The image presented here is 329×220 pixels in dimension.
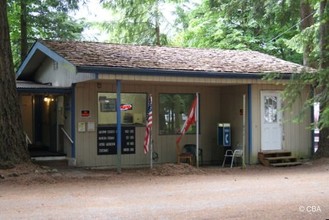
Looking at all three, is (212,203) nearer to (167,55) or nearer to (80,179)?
(80,179)

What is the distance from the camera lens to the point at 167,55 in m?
15.6

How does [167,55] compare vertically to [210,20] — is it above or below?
below

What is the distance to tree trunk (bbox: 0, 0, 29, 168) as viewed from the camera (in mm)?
12273

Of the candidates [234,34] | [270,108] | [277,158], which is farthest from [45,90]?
[234,34]

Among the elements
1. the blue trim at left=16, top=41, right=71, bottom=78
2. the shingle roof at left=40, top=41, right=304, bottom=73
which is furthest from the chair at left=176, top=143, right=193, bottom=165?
the blue trim at left=16, top=41, right=71, bottom=78

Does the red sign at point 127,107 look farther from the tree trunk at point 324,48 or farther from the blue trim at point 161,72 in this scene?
the tree trunk at point 324,48

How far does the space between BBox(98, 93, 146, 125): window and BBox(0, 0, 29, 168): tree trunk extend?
280 cm

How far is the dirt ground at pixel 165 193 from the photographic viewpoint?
7.81 m

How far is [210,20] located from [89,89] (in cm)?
1380

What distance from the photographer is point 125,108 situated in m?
15.1

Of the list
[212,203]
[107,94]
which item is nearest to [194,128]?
[107,94]

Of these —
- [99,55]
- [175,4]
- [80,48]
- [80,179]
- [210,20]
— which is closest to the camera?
[80,179]

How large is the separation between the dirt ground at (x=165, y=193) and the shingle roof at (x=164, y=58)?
294 centimetres

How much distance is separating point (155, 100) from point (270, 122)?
3875mm
